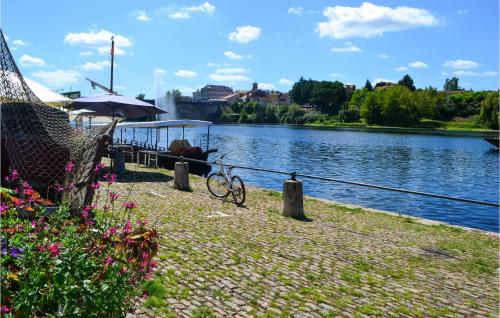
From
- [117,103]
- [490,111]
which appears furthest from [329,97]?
[117,103]

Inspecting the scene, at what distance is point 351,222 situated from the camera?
37.1 feet

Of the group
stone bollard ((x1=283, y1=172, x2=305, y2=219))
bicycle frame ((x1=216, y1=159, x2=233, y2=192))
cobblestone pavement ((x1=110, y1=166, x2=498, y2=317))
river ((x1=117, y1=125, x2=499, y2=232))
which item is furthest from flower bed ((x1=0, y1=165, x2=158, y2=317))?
river ((x1=117, y1=125, x2=499, y2=232))

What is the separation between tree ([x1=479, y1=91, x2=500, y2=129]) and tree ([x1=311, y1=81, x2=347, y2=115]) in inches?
2285

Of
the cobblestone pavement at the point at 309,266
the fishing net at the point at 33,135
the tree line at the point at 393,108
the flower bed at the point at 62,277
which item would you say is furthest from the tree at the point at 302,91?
the flower bed at the point at 62,277

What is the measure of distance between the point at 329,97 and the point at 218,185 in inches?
5540

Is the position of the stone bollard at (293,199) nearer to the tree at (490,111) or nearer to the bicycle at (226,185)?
the bicycle at (226,185)

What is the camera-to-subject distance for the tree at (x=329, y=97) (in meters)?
150

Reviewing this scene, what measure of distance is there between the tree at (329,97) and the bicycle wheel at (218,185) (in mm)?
139497

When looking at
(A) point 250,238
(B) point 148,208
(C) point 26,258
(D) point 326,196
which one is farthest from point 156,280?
(D) point 326,196

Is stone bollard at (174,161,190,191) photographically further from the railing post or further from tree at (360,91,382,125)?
tree at (360,91,382,125)

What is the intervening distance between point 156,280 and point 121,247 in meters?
1.66

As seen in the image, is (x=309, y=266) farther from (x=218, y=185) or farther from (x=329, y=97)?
(x=329, y=97)

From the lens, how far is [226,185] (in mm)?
12664

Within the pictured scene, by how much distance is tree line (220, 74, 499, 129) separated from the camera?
4466 inches
